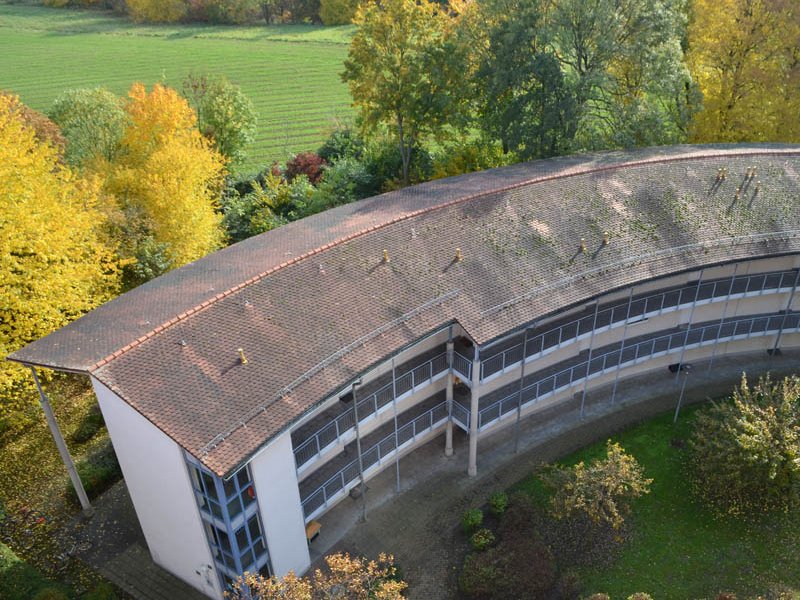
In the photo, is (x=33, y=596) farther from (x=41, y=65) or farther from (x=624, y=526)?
(x=41, y=65)

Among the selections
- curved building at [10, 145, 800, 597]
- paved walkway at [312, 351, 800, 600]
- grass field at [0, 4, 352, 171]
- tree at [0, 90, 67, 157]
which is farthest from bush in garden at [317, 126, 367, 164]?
paved walkway at [312, 351, 800, 600]

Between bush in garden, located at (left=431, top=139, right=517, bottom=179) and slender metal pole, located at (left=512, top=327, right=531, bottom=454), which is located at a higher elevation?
bush in garden, located at (left=431, top=139, right=517, bottom=179)

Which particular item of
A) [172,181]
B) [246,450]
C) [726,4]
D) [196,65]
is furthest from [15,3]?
[246,450]

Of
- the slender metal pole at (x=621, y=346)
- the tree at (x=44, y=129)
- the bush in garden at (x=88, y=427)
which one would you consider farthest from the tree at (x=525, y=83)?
the bush in garden at (x=88, y=427)

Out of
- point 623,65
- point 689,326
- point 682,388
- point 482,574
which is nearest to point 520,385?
point 482,574

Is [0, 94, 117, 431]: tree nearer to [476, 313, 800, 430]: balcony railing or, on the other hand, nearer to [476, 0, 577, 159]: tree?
[476, 313, 800, 430]: balcony railing

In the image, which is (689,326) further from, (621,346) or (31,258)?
(31,258)
